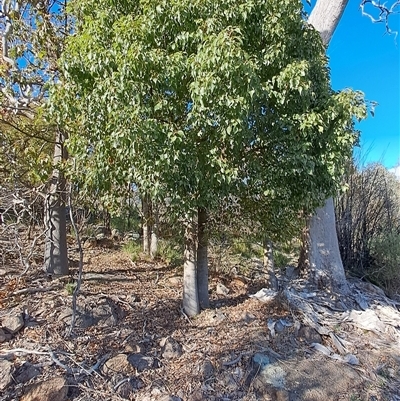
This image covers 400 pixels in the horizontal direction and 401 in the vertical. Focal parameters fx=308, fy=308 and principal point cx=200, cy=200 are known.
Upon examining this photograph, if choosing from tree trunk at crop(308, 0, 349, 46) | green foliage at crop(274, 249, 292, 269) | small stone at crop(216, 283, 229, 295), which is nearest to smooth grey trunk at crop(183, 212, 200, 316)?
small stone at crop(216, 283, 229, 295)

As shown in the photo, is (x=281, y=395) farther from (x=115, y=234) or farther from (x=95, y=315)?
(x=115, y=234)

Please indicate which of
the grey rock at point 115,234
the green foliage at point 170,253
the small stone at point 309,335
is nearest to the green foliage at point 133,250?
the green foliage at point 170,253

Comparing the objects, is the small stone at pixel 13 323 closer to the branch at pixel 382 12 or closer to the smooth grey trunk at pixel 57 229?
the smooth grey trunk at pixel 57 229

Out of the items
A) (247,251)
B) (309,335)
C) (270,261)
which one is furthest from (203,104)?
(247,251)

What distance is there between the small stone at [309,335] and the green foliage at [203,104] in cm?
161

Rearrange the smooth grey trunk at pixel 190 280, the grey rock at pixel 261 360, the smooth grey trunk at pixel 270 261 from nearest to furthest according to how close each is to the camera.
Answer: the grey rock at pixel 261 360
the smooth grey trunk at pixel 190 280
the smooth grey trunk at pixel 270 261

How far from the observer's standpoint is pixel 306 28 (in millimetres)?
3211

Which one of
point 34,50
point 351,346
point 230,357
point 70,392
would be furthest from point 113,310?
point 34,50

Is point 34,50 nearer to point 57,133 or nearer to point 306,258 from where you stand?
point 57,133

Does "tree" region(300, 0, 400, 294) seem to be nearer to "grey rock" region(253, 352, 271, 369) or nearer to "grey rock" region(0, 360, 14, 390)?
"grey rock" region(253, 352, 271, 369)

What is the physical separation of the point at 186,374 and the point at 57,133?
136 inches

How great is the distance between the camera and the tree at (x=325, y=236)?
5.07 metres

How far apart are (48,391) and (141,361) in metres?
0.83

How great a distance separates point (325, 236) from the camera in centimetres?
517
